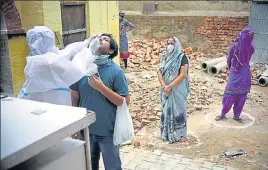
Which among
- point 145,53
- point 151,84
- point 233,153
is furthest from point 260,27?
point 233,153

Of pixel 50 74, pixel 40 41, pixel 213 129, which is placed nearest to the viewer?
pixel 50 74

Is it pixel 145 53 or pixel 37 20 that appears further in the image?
pixel 145 53

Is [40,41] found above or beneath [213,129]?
above

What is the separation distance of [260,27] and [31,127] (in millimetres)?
10421

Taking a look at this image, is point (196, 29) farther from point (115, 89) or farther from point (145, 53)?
point (115, 89)

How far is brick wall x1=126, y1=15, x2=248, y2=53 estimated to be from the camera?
38.3 feet

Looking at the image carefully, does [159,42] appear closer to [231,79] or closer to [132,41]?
[132,41]

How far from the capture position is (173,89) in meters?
4.51

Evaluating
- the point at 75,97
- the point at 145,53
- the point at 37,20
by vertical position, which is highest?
the point at 37,20

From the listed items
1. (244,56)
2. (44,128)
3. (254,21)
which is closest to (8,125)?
(44,128)

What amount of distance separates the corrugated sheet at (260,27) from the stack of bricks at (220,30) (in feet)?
2.84

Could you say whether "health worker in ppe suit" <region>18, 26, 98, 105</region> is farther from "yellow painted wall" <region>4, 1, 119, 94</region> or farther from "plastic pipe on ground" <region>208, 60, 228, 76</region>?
"plastic pipe on ground" <region>208, 60, 228, 76</region>

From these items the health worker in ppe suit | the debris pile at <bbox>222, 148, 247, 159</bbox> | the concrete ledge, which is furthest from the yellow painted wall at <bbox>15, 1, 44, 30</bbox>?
the concrete ledge

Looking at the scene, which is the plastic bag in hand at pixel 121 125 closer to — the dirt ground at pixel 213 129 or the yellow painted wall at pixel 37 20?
the dirt ground at pixel 213 129
